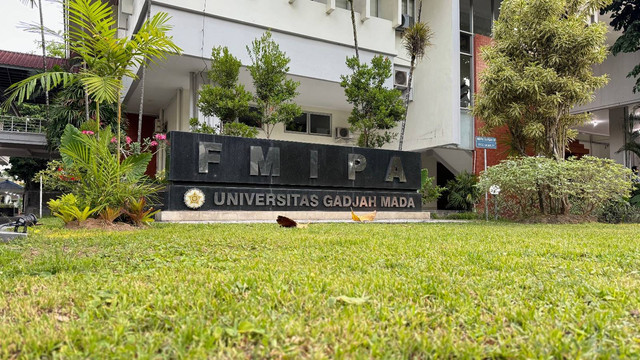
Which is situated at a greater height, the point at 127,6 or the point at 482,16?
the point at 482,16

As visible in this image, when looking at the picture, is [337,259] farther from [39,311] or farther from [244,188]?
[244,188]

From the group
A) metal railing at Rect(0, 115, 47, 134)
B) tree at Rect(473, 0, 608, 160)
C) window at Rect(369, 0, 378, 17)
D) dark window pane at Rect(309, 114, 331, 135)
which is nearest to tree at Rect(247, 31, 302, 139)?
tree at Rect(473, 0, 608, 160)

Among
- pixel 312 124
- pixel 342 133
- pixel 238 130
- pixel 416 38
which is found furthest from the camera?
pixel 342 133

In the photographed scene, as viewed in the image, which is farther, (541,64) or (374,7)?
(374,7)

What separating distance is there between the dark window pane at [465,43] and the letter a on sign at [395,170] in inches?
311

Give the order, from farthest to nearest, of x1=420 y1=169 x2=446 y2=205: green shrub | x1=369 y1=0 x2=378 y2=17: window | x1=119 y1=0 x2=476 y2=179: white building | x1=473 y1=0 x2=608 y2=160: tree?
x1=369 y1=0 x2=378 y2=17: window → x1=420 y1=169 x2=446 y2=205: green shrub → x1=119 y1=0 x2=476 y2=179: white building → x1=473 y1=0 x2=608 y2=160: tree

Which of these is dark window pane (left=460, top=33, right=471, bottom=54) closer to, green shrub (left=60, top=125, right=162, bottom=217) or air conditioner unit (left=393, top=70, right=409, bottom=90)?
air conditioner unit (left=393, top=70, right=409, bottom=90)

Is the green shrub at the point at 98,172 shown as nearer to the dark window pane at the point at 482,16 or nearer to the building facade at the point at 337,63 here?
the building facade at the point at 337,63

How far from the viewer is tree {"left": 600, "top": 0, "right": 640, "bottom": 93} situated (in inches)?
627

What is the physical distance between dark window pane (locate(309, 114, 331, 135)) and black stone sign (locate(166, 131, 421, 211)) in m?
6.31

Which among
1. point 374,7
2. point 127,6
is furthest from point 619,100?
point 127,6

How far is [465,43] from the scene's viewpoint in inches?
720

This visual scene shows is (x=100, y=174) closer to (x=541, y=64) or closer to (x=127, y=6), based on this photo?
(x=127, y=6)

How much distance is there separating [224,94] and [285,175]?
107 inches
